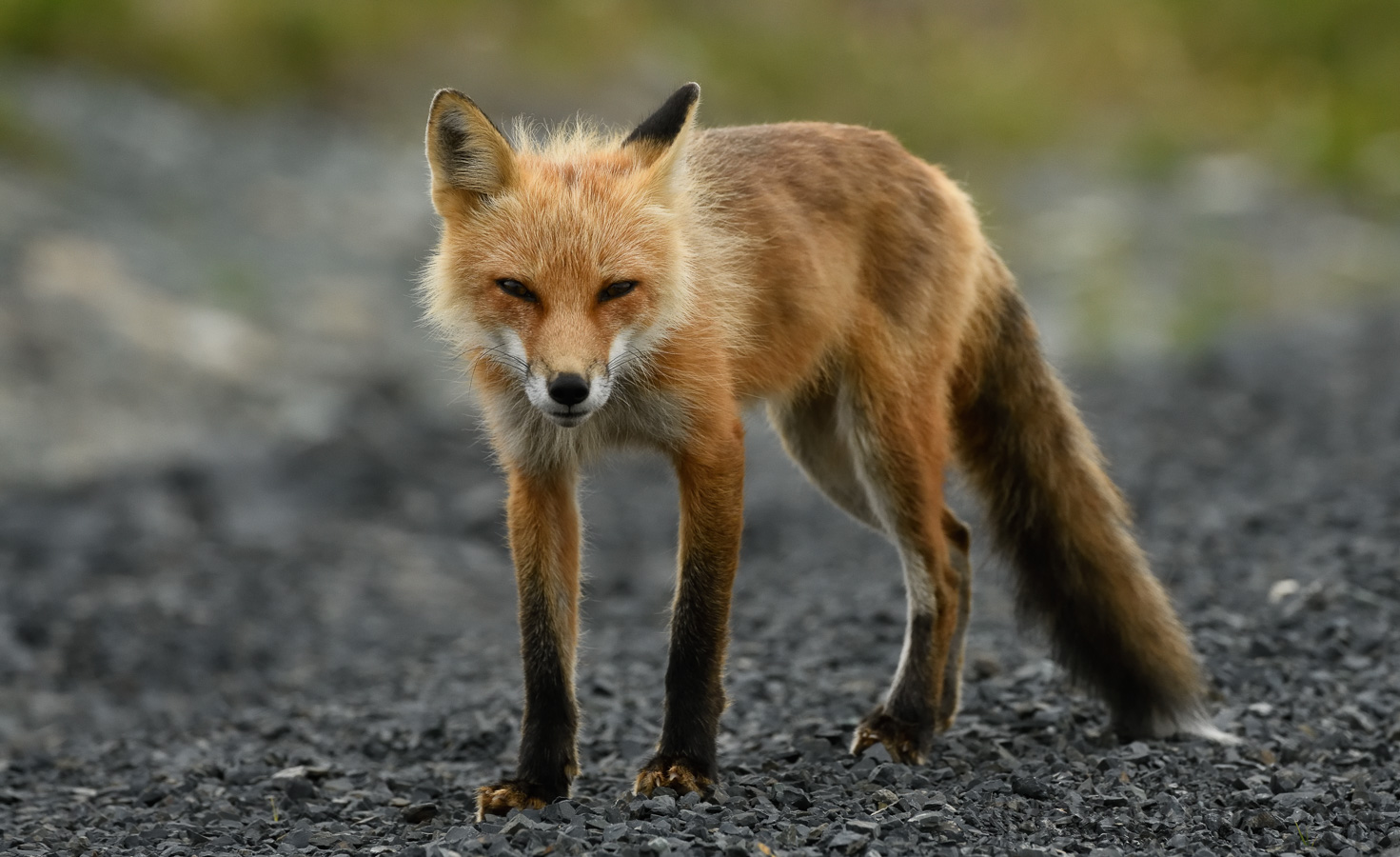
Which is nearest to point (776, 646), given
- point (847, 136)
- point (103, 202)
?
point (847, 136)

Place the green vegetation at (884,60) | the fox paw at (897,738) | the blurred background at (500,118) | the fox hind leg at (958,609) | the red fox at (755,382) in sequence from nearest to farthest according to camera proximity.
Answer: the red fox at (755,382) → the fox paw at (897,738) → the fox hind leg at (958,609) → the blurred background at (500,118) → the green vegetation at (884,60)

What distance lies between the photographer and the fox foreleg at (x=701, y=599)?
13.9ft

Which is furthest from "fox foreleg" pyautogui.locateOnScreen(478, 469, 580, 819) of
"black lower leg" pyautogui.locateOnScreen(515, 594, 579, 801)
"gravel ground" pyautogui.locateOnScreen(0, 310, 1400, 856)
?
"gravel ground" pyautogui.locateOnScreen(0, 310, 1400, 856)

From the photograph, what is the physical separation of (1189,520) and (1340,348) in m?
5.32

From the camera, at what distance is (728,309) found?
446 centimetres

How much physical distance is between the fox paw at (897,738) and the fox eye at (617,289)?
1.71 m

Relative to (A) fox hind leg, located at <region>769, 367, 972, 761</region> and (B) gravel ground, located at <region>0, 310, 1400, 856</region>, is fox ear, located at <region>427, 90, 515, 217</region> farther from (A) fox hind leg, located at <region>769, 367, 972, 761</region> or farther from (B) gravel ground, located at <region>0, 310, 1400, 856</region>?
(B) gravel ground, located at <region>0, 310, 1400, 856</region>

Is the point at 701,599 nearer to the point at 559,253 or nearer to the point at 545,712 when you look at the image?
the point at 545,712

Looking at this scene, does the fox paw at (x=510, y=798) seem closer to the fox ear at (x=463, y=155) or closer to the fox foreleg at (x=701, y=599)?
the fox foreleg at (x=701, y=599)

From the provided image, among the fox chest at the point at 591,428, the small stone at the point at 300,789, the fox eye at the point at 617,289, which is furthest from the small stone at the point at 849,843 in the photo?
the small stone at the point at 300,789

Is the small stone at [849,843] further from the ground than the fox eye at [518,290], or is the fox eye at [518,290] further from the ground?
the fox eye at [518,290]

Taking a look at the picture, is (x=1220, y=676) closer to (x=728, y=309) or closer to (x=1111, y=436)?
(x=728, y=309)

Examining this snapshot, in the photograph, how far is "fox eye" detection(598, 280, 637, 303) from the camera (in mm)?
3920

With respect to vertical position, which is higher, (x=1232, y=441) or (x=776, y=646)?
(x=1232, y=441)
